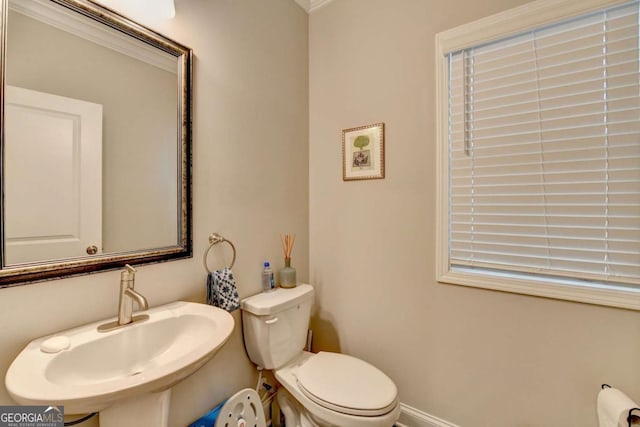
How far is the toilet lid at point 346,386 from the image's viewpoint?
1.13 metres

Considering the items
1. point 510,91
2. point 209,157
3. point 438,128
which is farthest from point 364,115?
point 209,157

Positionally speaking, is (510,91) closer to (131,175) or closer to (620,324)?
(620,324)

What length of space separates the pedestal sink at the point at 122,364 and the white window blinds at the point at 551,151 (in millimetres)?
1217

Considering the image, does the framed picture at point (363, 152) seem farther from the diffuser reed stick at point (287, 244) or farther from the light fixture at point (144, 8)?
the light fixture at point (144, 8)

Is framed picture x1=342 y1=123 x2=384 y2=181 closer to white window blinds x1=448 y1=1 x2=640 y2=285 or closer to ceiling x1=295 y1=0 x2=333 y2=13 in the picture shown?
white window blinds x1=448 y1=1 x2=640 y2=285

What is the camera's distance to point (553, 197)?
3.80ft

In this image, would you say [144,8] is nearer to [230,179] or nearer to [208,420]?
[230,179]

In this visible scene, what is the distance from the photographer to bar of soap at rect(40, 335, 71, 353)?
74 cm

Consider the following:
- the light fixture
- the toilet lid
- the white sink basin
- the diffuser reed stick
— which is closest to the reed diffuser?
the diffuser reed stick

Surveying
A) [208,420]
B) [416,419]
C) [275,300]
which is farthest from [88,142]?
[416,419]

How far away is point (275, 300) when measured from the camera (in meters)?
1.38

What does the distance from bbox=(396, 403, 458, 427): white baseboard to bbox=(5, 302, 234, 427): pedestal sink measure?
3.89 ft

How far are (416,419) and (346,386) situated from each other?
1.83 feet

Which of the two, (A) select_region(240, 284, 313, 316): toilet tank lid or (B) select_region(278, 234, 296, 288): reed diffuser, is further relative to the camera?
(B) select_region(278, 234, 296, 288): reed diffuser
